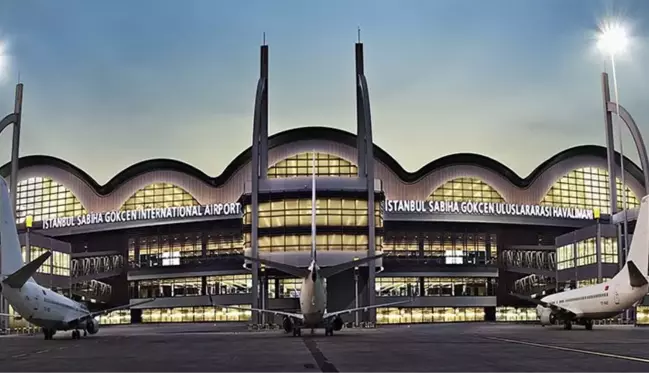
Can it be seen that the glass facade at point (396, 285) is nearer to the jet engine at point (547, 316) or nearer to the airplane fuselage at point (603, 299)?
the jet engine at point (547, 316)

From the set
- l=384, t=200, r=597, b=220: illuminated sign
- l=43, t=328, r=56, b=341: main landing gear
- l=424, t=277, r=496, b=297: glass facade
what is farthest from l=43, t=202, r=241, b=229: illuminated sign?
l=43, t=328, r=56, b=341: main landing gear

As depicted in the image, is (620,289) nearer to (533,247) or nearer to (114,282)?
(533,247)

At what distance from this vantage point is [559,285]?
112375 mm

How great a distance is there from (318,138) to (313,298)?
71058 mm

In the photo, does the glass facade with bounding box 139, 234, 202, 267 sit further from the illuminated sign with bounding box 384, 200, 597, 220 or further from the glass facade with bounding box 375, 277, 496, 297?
the illuminated sign with bounding box 384, 200, 597, 220

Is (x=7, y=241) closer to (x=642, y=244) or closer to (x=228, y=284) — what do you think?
(x=642, y=244)

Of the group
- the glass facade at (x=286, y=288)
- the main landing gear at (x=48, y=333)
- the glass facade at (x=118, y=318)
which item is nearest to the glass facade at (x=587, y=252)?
the glass facade at (x=286, y=288)

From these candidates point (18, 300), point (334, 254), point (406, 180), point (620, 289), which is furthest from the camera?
point (406, 180)

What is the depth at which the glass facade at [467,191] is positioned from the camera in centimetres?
12912

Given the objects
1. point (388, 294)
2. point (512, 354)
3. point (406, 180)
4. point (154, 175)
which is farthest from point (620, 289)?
point (154, 175)

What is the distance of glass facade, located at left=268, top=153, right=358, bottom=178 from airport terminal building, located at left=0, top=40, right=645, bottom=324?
0.64ft

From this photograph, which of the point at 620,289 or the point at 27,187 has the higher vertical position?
the point at 27,187

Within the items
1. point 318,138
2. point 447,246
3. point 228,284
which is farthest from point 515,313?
point 228,284

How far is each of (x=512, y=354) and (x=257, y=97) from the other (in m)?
71.9
